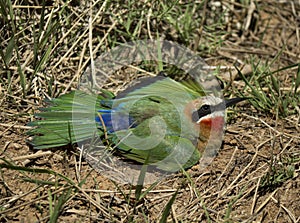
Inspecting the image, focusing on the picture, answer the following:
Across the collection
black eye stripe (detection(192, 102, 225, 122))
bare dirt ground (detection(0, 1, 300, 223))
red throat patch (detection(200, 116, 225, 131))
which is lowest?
bare dirt ground (detection(0, 1, 300, 223))

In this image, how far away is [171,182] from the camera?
9.69 feet

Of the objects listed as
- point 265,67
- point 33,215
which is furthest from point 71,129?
point 265,67

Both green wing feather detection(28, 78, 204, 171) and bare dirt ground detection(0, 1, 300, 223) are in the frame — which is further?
green wing feather detection(28, 78, 204, 171)

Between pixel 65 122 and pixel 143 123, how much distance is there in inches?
17.3

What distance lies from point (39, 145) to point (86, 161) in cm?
27

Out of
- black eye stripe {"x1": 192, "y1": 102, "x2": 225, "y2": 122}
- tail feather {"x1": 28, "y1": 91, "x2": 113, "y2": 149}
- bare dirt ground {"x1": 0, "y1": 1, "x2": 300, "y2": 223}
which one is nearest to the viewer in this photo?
bare dirt ground {"x1": 0, "y1": 1, "x2": 300, "y2": 223}

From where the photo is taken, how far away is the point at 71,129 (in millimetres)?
2957

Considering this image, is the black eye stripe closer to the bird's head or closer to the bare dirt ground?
the bird's head

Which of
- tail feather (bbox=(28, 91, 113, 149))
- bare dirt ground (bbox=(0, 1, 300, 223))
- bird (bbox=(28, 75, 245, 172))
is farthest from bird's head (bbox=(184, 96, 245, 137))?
tail feather (bbox=(28, 91, 113, 149))

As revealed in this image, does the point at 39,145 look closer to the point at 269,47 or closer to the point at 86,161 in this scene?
the point at 86,161

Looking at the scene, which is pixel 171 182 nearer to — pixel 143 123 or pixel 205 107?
pixel 143 123

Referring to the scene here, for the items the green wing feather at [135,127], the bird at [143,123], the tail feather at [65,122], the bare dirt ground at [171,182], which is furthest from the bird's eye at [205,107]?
the tail feather at [65,122]

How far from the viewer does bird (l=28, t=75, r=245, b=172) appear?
2945 millimetres

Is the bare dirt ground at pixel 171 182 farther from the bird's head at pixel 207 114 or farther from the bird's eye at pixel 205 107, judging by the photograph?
the bird's eye at pixel 205 107
